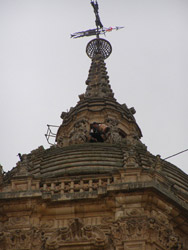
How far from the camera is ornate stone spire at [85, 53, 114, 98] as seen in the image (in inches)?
1885

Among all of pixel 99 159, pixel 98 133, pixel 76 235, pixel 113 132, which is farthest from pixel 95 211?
pixel 98 133

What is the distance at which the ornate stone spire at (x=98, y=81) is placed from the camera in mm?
47875

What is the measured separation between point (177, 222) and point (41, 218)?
469cm

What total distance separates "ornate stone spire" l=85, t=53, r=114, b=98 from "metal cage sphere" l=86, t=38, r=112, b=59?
63cm

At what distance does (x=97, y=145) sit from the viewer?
32594 mm

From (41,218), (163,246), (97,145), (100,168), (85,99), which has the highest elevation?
(85,99)

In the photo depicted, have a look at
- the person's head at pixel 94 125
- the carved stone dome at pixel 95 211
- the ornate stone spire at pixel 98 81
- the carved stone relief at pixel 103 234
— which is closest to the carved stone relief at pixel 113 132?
the person's head at pixel 94 125

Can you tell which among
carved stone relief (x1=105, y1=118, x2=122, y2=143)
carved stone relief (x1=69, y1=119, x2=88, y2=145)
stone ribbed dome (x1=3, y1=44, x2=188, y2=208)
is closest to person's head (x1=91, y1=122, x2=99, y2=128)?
stone ribbed dome (x1=3, y1=44, x2=188, y2=208)

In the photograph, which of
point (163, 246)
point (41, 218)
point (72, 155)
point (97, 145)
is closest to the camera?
point (163, 246)

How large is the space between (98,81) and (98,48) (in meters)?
8.62

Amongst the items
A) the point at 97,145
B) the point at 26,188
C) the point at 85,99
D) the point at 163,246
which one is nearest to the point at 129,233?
the point at 163,246

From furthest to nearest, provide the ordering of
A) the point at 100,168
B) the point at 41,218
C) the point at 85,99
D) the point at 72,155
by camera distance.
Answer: the point at 85,99, the point at 72,155, the point at 100,168, the point at 41,218

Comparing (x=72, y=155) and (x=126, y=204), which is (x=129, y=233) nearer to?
(x=126, y=204)

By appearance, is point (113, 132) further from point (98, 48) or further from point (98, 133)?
point (98, 48)
